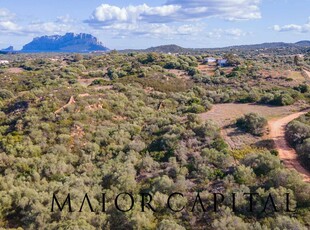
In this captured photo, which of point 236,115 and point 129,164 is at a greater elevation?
point 236,115

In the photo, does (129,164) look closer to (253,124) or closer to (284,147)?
(284,147)

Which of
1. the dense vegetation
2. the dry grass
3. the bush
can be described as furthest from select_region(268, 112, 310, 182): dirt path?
the dense vegetation

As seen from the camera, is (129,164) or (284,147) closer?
(129,164)

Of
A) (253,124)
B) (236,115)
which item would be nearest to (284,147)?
(253,124)

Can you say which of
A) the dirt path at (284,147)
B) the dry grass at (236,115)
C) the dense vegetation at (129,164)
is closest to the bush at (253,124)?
the dense vegetation at (129,164)

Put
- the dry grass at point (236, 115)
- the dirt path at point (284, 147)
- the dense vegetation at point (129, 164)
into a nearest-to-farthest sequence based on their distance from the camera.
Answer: the dense vegetation at point (129, 164) < the dirt path at point (284, 147) < the dry grass at point (236, 115)

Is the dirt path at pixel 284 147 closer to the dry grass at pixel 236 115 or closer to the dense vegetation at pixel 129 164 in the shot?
the dry grass at pixel 236 115

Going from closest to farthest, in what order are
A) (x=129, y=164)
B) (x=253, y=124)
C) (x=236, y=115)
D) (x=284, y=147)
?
1. (x=129, y=164)
2. (x=284, y=147)
3. (x=253, y=124)
4. (x=236, y=115)
